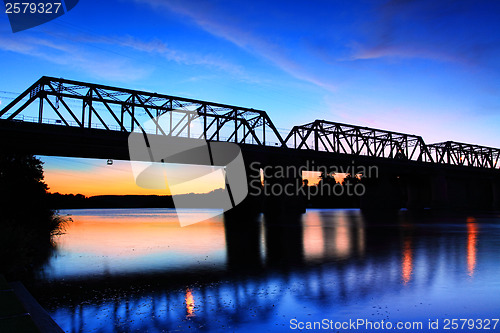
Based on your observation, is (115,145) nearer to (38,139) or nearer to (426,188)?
(38,139)

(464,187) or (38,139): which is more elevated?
(38,139)

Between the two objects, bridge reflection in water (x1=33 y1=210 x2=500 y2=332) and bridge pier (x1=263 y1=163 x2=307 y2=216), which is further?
bridge pier (x1=263 y1=163 x2=307 y2=216)

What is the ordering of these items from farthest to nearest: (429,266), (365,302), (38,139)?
(38,139), (429,266), (365,302)

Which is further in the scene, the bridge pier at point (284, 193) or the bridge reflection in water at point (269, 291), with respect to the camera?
the bridge pier at point (284, 193)

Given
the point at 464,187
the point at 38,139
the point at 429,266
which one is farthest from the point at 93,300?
the point at 464,187

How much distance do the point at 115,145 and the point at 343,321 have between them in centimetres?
6067

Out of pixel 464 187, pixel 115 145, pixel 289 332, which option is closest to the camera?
pixel 289 332

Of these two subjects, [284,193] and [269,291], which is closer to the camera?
[269,291]

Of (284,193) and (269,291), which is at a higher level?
(284,193)

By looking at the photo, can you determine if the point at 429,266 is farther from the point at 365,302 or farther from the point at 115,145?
the point at 115,145

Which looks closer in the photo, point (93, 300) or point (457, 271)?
point (93, 300)

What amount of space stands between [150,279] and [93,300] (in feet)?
9.81

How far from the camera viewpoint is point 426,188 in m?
142

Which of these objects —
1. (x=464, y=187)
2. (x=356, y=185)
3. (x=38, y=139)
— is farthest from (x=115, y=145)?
(x=464, y=187)
